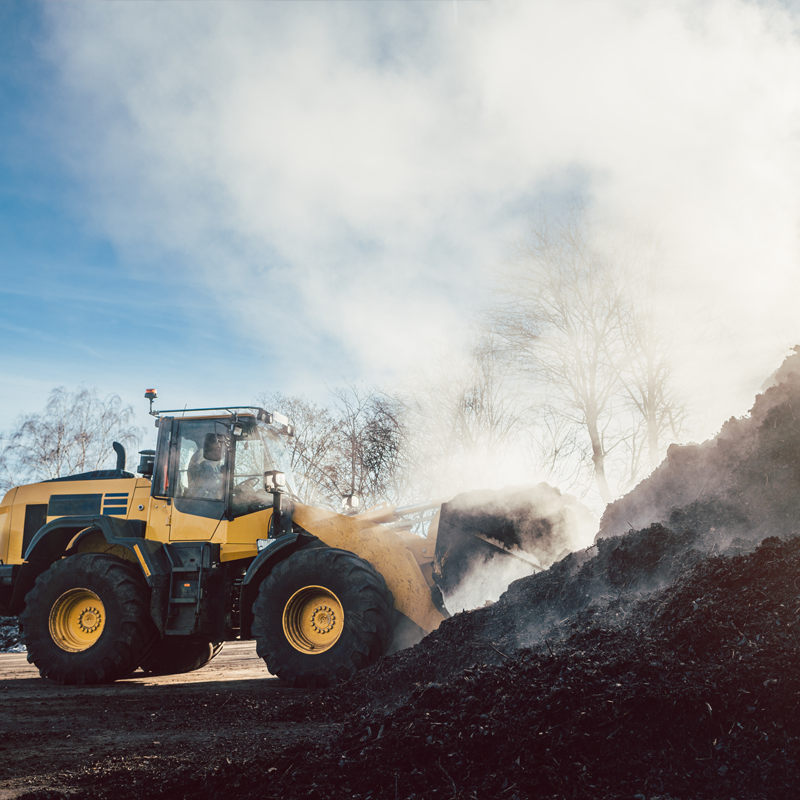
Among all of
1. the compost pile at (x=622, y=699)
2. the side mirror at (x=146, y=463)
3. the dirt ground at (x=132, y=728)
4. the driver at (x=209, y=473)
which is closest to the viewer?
the compost pile at (x=622, y=699)

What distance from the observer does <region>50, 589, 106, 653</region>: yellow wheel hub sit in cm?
688

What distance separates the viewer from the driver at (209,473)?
696cm

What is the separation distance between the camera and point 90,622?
22.9 feet

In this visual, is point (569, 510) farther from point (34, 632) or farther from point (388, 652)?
point (34, 632)

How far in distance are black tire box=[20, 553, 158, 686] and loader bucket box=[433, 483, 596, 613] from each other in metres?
3.35

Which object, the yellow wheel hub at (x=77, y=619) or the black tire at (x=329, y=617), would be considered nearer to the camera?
the black tire at (x=329, y=617)

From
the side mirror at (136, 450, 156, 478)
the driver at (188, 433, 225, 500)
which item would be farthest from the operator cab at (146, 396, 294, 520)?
the side mirror at (136, 450, 156, 478)

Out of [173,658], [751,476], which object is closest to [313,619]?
→ [173,658]

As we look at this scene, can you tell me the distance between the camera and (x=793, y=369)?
5.15 metres

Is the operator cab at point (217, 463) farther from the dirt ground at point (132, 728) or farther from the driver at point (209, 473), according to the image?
the dirt ground at point (132, 728)

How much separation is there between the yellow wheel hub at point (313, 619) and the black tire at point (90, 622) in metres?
1.80

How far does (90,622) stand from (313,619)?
282 cm

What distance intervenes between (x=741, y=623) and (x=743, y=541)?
103 centimetres

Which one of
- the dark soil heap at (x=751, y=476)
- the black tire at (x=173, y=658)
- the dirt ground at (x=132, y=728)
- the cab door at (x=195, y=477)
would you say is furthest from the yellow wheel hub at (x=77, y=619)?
the dark soil heap at (x=751, y=476)
